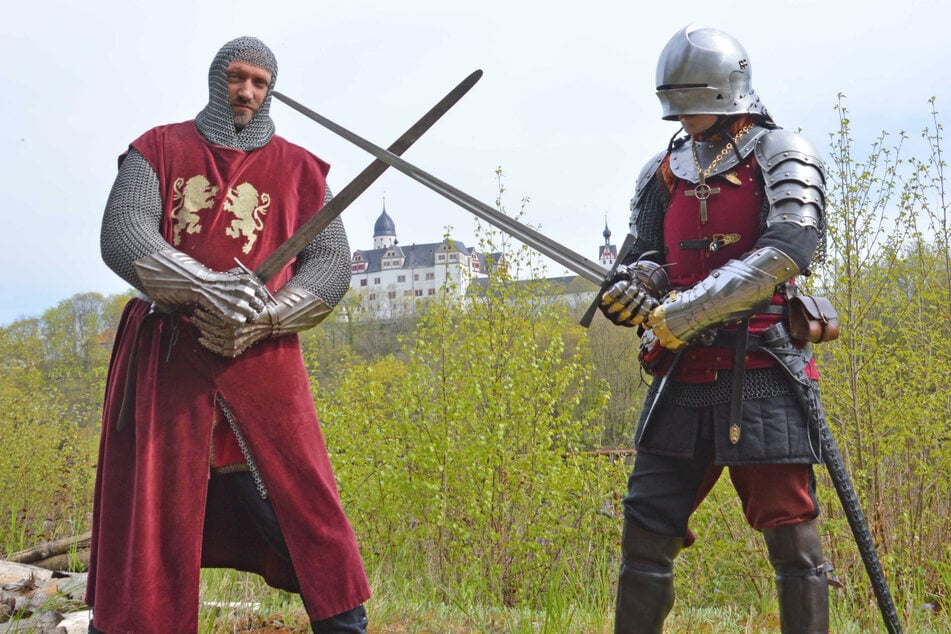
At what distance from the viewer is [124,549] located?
2.18m

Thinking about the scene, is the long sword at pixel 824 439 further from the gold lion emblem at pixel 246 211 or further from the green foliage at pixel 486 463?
the green foliage at pixel 486 463

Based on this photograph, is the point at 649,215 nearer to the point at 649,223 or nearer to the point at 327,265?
the point at 649,223

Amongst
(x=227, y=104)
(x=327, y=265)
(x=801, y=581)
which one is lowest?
(x=801, y=581)

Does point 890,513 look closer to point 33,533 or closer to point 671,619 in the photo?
point 671,619

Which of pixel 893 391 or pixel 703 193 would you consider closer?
pixel 703 193

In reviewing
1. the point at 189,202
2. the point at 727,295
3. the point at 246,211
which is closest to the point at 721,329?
the point at 727,295

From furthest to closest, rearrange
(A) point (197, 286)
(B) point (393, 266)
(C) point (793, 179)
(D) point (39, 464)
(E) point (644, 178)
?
(B) point (393, 266)
(D) point (39, 464)
(E) point (644, 178)
(C) point (793, 179)
(A) point (197, 286)

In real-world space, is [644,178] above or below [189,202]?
above

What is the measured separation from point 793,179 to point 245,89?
1560mm

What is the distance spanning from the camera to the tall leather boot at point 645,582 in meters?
2.33

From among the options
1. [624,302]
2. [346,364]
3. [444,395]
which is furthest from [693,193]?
[346,364]

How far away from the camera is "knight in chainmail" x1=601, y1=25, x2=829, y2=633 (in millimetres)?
2207

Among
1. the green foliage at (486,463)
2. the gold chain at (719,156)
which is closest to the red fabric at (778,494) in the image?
the gold chain at (719,156)

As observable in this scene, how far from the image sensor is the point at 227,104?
2453 mm
